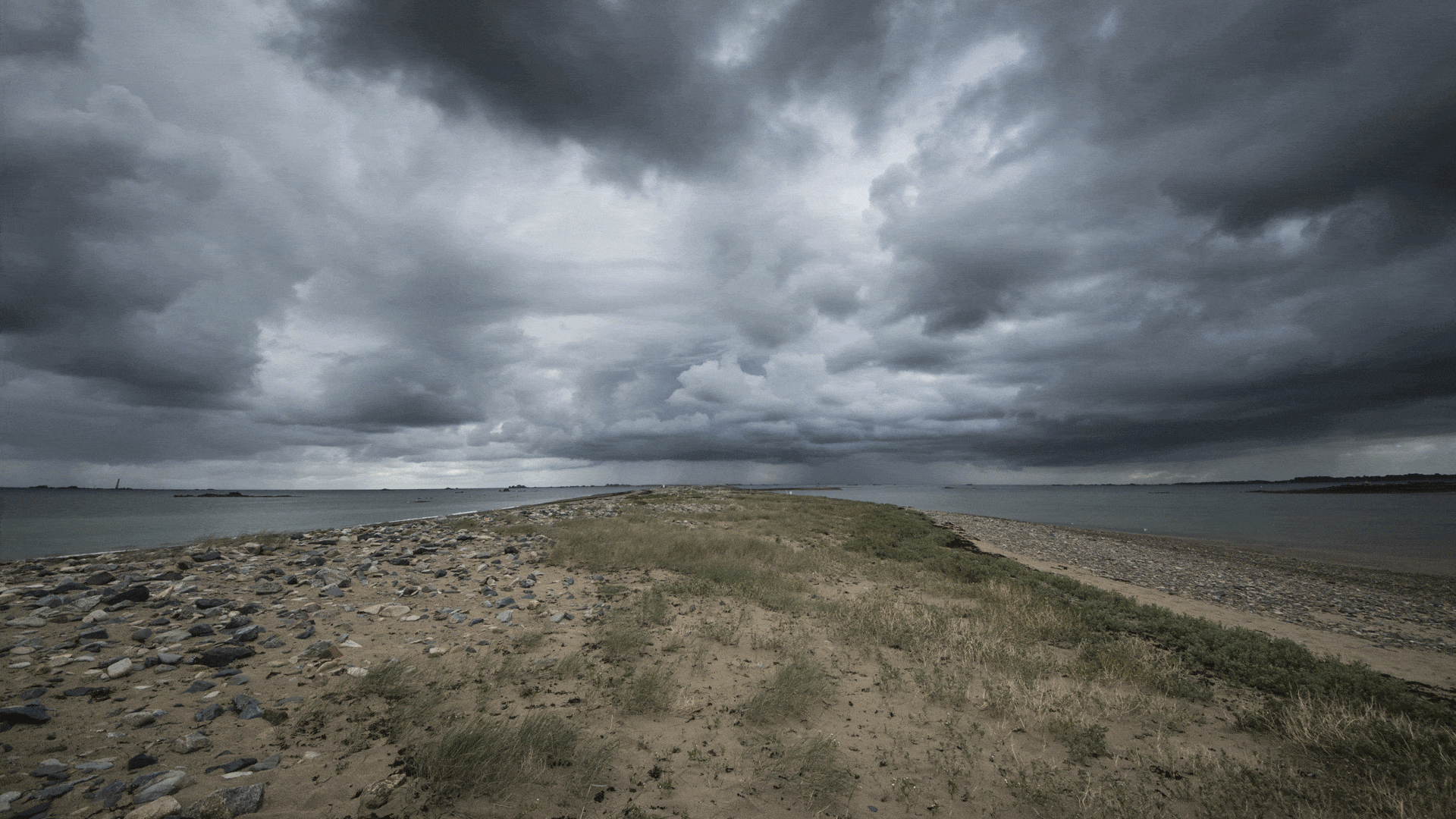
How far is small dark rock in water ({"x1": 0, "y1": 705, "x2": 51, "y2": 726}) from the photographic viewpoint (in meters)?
5.51

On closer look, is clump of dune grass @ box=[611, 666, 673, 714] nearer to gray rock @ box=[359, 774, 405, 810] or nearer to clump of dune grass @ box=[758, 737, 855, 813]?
clump of dune grass @ box=[758, 737, 855, 813]

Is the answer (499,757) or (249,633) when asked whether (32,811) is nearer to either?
(499,757)

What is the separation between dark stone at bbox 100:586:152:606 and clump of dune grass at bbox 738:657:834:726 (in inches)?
446

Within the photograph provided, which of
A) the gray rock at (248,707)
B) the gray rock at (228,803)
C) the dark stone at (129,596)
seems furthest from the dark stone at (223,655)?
the gray rock at (228,803)

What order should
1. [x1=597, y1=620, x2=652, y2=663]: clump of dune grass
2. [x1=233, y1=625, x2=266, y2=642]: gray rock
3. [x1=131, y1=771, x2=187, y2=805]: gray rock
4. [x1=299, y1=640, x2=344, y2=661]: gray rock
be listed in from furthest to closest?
1. [x1=597, y1=620, x2=652, y2=663]: clump of dune grass
2. [x1=233, y1=625, x2=266, y2=642]: gray rock
3. [x1=299, y1=640, x2=344, y2=661]: gray rock
4. [x1=131, y1=771, x2=187, y2=805]: gray rock

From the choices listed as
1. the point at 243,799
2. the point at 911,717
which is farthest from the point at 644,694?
the point at 243,799

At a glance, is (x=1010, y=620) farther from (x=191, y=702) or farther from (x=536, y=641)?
(x=191, y=702)

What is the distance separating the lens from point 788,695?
25.3 ft

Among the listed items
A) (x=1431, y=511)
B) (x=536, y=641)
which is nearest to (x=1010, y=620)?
(x=536, y=641)

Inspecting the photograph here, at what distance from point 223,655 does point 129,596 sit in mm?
4040

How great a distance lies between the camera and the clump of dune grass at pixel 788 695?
24.4 feet

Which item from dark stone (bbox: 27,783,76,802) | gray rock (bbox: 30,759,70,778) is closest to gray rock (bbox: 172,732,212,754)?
gray rock (bbox: 30,759,70,778)

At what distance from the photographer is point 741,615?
39.4 feet

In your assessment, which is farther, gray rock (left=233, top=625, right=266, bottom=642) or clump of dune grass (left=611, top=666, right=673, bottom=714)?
gray rock (left=233, top=625, right=266, bottom=642)
